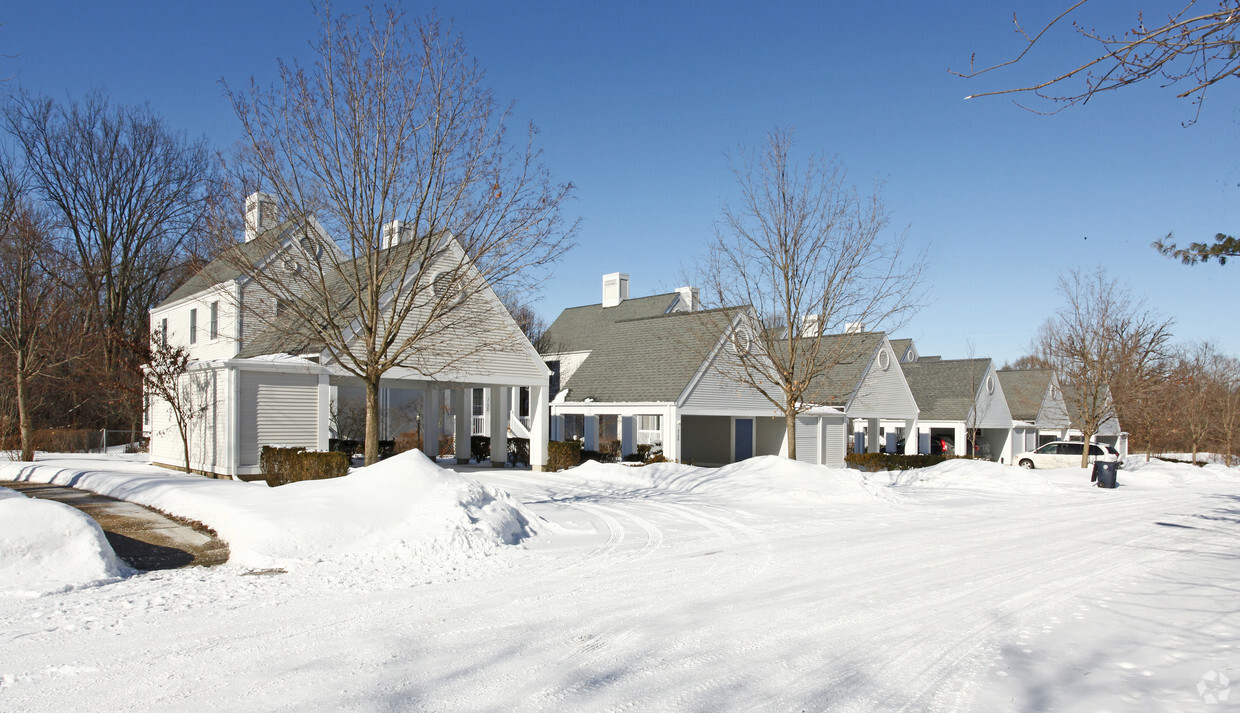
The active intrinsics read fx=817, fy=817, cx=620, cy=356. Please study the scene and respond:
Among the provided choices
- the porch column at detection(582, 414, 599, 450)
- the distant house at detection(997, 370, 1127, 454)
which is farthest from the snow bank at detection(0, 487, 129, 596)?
the distant house at detection(997, 370, 1127, 454)

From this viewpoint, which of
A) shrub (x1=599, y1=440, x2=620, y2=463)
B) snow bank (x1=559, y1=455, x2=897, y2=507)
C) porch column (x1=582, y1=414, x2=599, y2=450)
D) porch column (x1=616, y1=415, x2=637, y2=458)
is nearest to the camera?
snow bank (x1=559, y1=455, x2=897, y2=507)

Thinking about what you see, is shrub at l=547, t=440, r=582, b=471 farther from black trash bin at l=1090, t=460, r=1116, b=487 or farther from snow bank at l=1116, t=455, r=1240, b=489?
snow bank at l=1116, t=455, r=1240, b=489

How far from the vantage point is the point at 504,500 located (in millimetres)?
12484

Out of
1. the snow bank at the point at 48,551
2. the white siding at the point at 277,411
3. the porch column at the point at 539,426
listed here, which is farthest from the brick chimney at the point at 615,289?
the snow bank at the point at 48,551

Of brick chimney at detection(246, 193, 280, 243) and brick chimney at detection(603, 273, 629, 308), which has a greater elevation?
brick chimney at detection(603, 273, 629, 308)

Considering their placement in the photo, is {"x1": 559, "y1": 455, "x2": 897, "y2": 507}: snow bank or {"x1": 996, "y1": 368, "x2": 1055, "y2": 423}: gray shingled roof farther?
{"x1": 996, "y1": 368, "x2": 1055, "y2": 423}: gray shingled roof

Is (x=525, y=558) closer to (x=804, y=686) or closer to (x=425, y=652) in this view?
(x=425, y=652)

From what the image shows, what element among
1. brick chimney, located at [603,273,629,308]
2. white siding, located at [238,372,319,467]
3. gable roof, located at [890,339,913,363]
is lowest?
white siding, located at [238,372,319,467]

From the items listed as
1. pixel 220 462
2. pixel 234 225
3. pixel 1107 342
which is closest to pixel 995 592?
pixel 234 225

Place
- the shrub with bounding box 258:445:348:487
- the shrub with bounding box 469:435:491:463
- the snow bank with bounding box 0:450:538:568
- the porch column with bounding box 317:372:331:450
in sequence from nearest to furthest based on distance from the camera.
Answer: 1. the snow bank with bounding box 0:450:538:568
2. the shrub with bounding box 258:445:348:487
3. the porch column with bounding box 317:372:331:450
4. the shrub with bounding box 469:435:491:463

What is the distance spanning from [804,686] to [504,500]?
24.3 ft

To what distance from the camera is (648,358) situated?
29.6 m

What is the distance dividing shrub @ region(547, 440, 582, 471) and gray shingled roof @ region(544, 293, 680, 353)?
12.8m

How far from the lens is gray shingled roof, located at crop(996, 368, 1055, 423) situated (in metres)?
46.1
